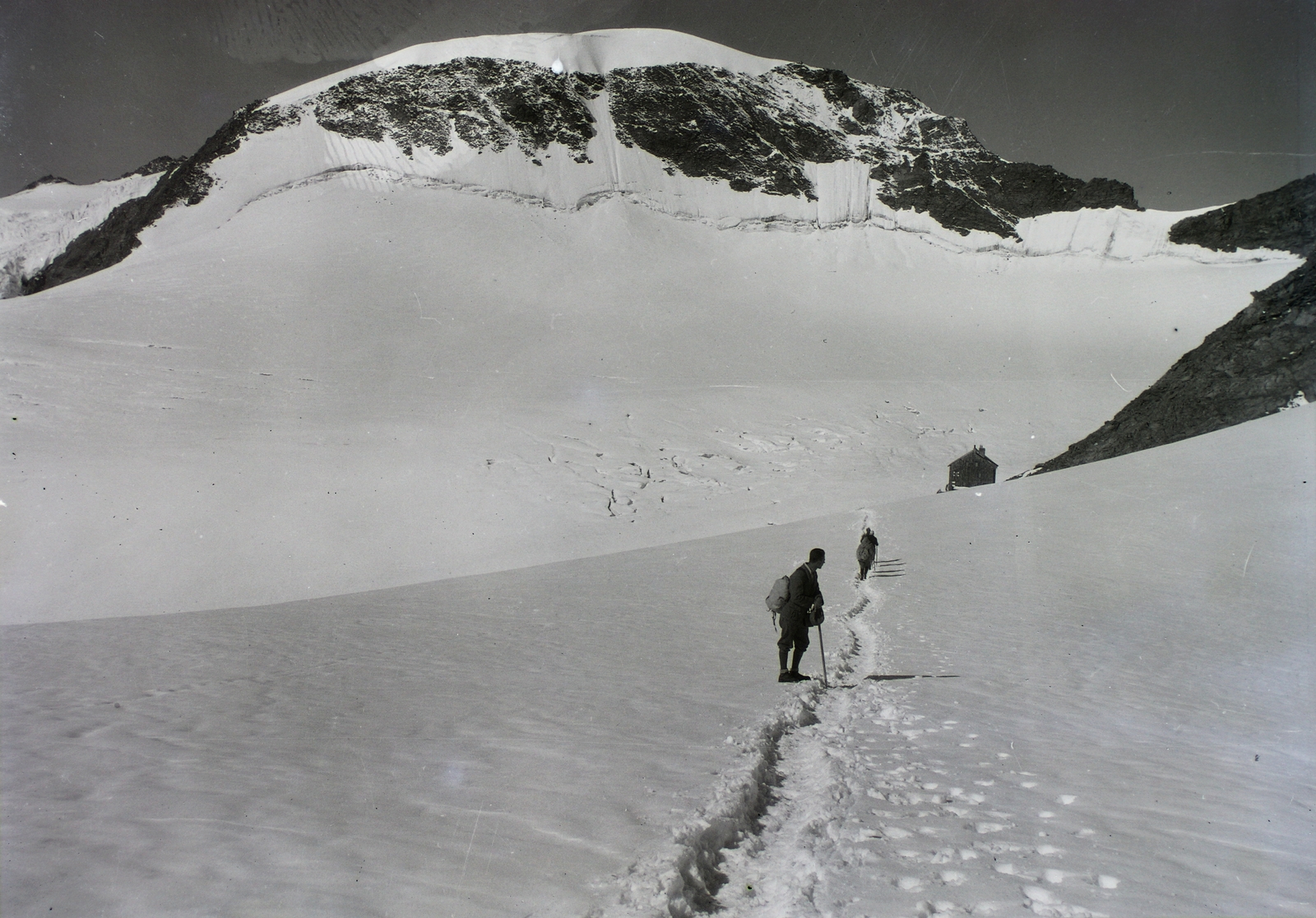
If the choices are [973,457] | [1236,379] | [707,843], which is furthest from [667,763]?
[973,457]

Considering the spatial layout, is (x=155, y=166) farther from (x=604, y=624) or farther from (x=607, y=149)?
(x=604, y=624)

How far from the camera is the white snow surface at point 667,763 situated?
3281 mm

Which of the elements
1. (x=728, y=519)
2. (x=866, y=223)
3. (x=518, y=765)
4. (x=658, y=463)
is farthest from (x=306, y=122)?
(x=518, y=765)

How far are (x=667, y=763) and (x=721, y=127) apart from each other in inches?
3892

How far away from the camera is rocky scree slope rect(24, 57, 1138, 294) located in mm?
82062

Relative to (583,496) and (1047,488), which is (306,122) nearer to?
(583,496)

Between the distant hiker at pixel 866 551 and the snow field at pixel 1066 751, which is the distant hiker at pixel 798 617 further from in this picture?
the distant hiker at pixel 866 551

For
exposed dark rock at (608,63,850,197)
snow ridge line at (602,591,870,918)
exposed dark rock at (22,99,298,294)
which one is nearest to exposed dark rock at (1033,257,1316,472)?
snow ridge line at (602,591,870,918)

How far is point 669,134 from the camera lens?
8869 cm

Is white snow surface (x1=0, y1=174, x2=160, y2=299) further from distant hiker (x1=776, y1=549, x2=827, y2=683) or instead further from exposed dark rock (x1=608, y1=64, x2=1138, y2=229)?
distant hiker (x1=776, y1=549, x2=827, y2=683)

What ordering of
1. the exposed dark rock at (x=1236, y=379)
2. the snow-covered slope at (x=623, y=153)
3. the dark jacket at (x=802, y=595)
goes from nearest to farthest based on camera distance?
the dark jacket at (x=802, y=595), the exposed dark rock at (x=1236, y=379), the snow-covered slope at (x=623, y=153)

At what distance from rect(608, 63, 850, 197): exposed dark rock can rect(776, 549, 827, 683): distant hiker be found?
80892 millimetres

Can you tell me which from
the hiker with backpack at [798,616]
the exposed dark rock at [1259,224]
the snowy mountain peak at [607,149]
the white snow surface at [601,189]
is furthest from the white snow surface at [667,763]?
the exposed dark rock at [1259,224]

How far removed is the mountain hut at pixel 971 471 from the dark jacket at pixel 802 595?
25.6 metres
